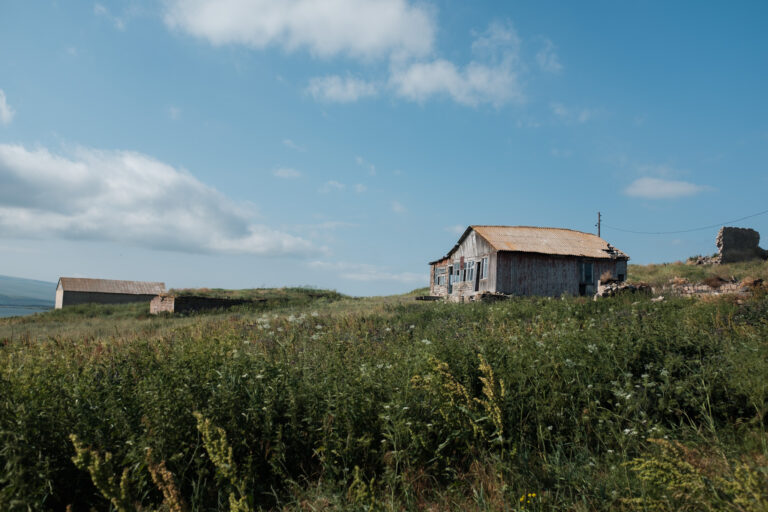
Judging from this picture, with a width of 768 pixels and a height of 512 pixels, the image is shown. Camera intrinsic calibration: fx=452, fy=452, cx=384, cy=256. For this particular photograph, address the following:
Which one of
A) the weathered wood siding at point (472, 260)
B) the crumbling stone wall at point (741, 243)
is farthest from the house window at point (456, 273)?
the crumbling stone wall at point (741, 243)

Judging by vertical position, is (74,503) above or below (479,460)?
below

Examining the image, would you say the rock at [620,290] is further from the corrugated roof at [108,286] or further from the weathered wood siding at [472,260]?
the corrugated roof at [108,286]

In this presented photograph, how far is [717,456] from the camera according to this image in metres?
3.70

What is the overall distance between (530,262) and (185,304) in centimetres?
2133

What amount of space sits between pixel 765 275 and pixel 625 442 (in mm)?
25558

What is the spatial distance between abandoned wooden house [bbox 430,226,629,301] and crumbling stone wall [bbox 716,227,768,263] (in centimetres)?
1053

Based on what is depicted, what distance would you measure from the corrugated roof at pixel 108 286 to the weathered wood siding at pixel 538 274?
4214 cm

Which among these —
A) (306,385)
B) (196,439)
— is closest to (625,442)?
(306,385)

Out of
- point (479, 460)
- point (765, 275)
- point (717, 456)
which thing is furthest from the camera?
point (765, 275)

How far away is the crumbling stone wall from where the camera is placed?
33031 millimetres

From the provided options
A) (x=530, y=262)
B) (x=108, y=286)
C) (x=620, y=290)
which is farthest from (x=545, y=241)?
(x=108, y=286)

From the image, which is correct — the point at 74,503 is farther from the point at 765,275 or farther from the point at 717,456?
the point at 765,275

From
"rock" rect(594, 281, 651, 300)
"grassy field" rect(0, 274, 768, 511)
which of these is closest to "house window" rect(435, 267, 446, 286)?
"rock" rect(594, 281, 651, 300)

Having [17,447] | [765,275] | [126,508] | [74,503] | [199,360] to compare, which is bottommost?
[74,503]
